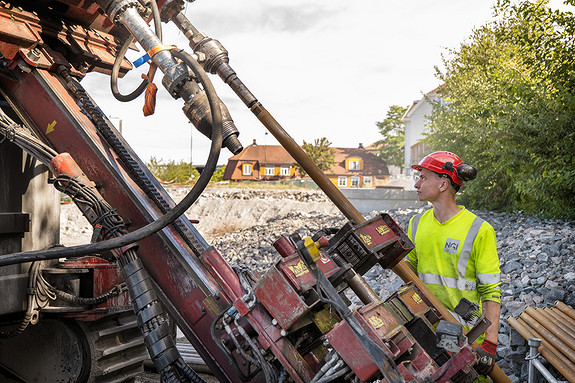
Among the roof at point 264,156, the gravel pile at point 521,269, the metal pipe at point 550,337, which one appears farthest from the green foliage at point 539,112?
the roof at point 264,156

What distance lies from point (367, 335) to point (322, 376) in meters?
0.28

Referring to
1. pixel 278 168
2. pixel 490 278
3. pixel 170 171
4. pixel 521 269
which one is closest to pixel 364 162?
pixel 278 168

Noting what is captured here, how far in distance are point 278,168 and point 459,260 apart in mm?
45696

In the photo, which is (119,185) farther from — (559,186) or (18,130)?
(559,186)

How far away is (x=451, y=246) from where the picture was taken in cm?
285

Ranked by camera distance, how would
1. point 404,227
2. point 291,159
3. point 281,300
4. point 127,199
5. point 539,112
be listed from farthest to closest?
point 291,159 → point 404,227 → point 539,112 → point 127,199 → point 281,300

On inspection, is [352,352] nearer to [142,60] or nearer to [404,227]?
[142,60]

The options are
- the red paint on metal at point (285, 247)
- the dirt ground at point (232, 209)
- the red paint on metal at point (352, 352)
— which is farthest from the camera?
the dirt ground at point (232, 209)

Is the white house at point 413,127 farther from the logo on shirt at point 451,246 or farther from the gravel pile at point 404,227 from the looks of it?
the logo on shirt at point 451,246

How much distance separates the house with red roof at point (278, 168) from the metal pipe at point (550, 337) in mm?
41139

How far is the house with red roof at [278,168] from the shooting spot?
4744 centimetres

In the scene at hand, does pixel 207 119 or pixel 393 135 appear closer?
pixel 207 119

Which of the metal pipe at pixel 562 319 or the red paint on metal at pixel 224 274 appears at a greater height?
the red paint on metal at pixel 224 274

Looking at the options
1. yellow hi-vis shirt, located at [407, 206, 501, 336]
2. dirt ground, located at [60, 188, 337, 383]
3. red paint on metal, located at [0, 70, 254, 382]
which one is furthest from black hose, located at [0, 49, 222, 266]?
dirt ground, located at [60, 188, 337, 383]
